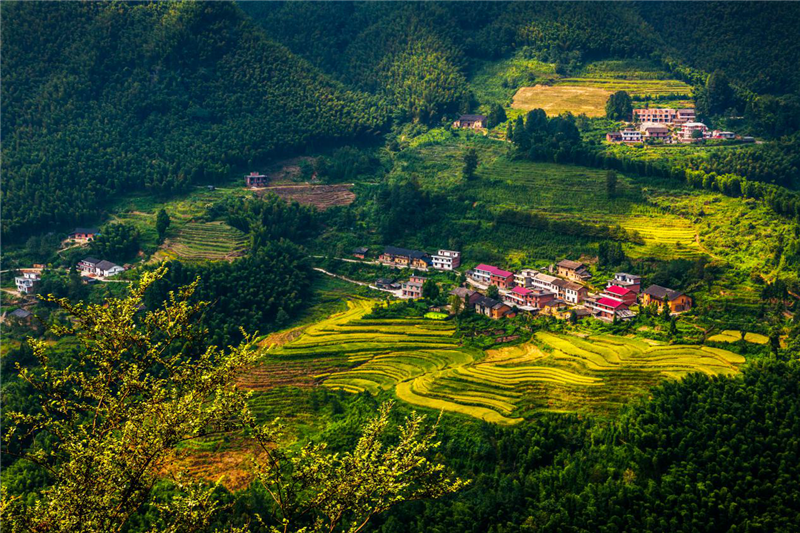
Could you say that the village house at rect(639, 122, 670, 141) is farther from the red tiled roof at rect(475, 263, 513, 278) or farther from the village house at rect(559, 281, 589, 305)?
the village house at rect(559, 281, 589, 305)

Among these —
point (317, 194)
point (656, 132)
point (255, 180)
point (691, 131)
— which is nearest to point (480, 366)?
point (317, 194)

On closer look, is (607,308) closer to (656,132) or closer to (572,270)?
(572,270)

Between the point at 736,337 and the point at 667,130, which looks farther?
the point at 667,130

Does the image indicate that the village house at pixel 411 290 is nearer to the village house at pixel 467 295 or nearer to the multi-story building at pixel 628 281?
the village house at pixel 467 295

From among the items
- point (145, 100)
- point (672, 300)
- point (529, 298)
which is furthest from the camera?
point (145, 100)

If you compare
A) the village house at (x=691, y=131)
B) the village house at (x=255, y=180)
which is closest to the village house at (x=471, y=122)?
the village house at (x=691, y=131)

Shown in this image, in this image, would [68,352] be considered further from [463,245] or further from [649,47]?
[649,47]

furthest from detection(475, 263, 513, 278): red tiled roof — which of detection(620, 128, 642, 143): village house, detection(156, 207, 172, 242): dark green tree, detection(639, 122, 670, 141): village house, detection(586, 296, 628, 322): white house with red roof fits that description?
detection(156, 207, 172, 242): dark green tree
